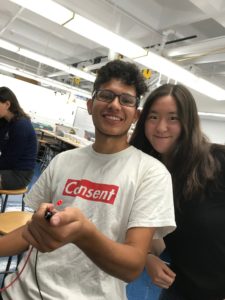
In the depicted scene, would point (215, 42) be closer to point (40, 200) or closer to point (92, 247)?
point (40, 200)

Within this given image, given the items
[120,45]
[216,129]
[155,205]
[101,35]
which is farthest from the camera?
[216,129]

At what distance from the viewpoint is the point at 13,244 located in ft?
3.46

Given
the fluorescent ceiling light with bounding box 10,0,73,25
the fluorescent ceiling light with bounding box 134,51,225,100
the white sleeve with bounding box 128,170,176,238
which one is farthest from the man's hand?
the fluorescent ceiling light with bounding box 134,51,225,100

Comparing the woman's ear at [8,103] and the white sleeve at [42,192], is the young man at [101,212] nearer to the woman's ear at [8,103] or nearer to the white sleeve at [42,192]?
the white sleeve at [42,192]

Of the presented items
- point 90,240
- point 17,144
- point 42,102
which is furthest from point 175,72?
point 42,102

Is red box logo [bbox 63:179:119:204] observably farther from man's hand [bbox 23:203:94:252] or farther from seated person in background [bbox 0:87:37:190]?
seated person in background [bbox 0:87:37:190]

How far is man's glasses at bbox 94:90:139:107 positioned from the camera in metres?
1.05

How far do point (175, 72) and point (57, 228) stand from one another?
4.00 meters

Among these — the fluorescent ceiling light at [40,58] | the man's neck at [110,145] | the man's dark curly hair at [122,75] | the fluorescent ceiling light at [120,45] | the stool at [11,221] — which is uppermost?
the fluorescent ceiling light at [120,45]

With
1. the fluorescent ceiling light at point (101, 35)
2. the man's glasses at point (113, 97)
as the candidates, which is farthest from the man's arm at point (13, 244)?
the fluorescent ceiling light at point (101, 35)

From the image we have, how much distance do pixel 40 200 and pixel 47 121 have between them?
9.82 m

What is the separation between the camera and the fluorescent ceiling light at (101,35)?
304 centimetres

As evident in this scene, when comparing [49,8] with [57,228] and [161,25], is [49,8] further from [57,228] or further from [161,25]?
[57,228]

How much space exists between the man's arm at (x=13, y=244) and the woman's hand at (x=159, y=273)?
0.52 meters
